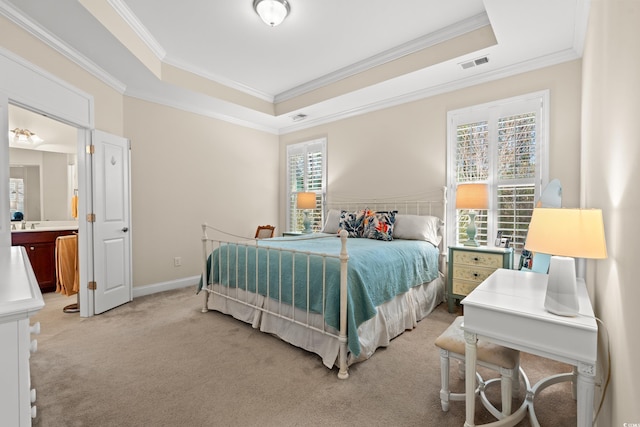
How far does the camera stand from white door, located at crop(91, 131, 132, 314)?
10.4 feet

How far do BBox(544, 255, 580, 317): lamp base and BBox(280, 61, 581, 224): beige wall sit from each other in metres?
2.09

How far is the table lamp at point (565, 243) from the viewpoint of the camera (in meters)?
1.12

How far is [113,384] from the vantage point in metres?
1.90

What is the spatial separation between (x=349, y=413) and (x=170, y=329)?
1.94 meters

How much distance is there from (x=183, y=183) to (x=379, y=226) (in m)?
2.84

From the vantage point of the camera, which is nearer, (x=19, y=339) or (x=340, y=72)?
(x=19, y=339)

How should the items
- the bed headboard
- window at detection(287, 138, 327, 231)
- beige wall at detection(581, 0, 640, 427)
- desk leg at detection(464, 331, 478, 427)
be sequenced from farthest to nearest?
window at detection(287, 138, 327, 231) → the bed headboard → desk leg at detection(464, 331, 478, 427) → beige wall at detection(581, 0, 640, 427)

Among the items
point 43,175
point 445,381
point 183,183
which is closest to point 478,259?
point 445,381

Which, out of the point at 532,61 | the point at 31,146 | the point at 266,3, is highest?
the point at 266,3

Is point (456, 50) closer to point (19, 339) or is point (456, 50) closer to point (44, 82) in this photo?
point (19, 339)

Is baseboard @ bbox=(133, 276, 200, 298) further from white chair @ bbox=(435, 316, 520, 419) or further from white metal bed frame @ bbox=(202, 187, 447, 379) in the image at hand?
white chair @ bbox=(435, 316, 520, 419)

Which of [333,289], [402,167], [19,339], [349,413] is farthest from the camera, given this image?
[402,167]

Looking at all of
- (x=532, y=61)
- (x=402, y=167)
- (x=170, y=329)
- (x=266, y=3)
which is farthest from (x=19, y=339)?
(x=532, y=61)

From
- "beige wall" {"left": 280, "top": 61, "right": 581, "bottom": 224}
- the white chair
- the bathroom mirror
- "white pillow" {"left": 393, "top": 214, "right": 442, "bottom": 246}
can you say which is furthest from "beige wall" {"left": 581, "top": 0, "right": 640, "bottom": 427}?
the bathroom mirror
